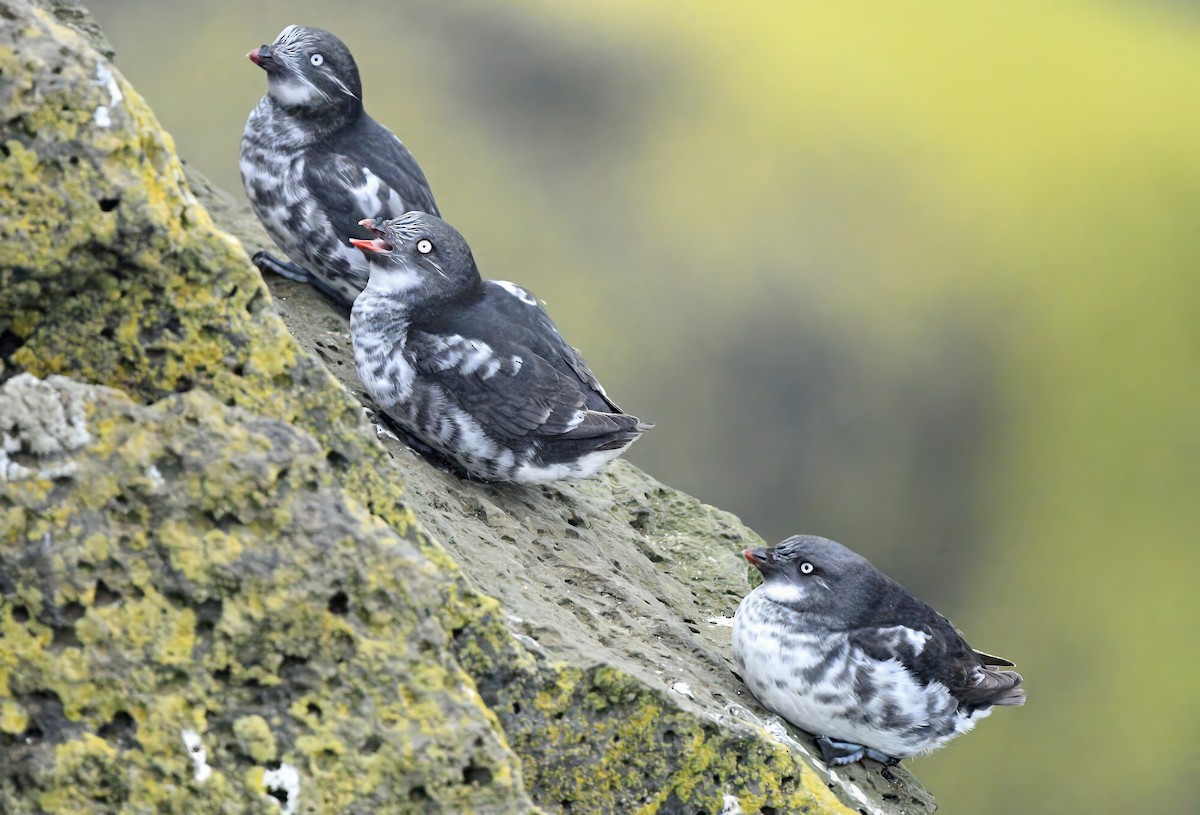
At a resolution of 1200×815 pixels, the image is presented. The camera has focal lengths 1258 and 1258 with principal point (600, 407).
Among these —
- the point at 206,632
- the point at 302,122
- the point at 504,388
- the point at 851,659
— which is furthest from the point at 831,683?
the point at 302,122

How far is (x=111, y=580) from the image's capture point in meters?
2.91

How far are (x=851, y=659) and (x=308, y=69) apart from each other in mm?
3830

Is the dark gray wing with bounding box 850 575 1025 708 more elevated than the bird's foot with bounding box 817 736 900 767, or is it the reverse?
the dark gray wing with bounding box 850 575 1025 708

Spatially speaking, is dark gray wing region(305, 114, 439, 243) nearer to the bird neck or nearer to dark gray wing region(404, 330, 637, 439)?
the bird neck

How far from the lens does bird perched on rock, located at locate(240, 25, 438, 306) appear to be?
6109 mm

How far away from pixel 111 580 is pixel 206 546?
0.22 metres

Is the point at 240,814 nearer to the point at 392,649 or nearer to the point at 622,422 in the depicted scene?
the point at 392,649

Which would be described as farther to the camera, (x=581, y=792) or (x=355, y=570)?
(x=581, y=792)

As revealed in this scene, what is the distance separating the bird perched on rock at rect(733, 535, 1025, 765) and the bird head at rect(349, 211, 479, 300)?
1.72m

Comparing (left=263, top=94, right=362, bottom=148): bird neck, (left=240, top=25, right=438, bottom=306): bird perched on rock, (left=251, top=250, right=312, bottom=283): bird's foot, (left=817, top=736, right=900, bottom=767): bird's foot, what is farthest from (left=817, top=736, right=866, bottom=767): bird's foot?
(left=263, top=94, right=362, bottom=148): bird neck

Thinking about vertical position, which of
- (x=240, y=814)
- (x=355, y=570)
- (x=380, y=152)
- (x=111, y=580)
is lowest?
(x=240, y=814)

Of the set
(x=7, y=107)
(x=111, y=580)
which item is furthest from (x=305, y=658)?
(x=7, y=107)

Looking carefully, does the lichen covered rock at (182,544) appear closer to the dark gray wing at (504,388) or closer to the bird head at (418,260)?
the dark gray wing at (504,388)

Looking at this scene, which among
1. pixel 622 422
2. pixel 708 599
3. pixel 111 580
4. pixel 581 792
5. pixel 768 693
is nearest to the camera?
pixel 111 580
